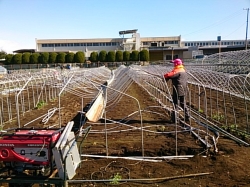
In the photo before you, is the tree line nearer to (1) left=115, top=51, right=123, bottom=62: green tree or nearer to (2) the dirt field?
(1) left=115, top=51, right=123, bottom=62: green tree

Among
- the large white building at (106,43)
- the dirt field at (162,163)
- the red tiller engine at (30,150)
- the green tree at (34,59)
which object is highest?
the large white building at (106,43)

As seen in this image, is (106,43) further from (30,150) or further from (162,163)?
(30,150)

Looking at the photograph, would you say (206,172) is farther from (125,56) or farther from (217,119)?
(125,56)

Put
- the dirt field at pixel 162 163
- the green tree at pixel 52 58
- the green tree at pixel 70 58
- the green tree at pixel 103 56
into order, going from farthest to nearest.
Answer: the green tree at pixel 103 56, the green tree at pixel 52 58, the green tree at pixel 70 58, the dirt field at pixel 162 163

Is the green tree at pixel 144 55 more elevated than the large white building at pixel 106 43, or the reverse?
the large white building at pixel 106 43

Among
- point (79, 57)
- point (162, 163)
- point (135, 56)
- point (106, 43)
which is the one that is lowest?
point (162, 163)

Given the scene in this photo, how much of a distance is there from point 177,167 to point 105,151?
1.67 meters

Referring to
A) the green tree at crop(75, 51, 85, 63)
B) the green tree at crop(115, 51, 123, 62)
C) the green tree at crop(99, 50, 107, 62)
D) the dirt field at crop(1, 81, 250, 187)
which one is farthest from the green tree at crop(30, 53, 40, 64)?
the dirt field at crop(1, 81, 250, 187)

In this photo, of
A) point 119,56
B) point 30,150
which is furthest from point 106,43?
point 30,150

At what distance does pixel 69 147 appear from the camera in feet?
14.0

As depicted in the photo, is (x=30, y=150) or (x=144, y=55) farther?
(x=144, y=55)

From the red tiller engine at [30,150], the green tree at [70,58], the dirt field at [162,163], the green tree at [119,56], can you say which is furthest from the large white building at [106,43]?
the red tiller engine at [30,150]

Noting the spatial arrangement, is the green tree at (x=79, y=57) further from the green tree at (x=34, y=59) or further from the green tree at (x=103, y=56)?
the green tree at (x=34, y=59)

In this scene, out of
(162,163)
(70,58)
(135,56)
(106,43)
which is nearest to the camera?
(162,163)
